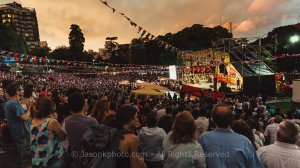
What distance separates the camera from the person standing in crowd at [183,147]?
2.35 meters

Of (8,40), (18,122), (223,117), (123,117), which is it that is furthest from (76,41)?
(223,117)

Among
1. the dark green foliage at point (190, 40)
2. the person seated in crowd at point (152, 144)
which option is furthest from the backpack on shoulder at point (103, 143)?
the dark green foliage at point (190, 40)

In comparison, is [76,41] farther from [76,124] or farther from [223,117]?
[223,117]

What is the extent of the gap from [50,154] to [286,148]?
2.88 meters

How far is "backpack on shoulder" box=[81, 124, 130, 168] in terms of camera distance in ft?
6.84

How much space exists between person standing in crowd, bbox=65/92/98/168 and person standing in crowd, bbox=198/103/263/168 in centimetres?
145

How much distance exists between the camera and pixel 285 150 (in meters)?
2.36

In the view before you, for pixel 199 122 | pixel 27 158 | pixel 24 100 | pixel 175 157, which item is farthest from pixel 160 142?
pixel 24 100

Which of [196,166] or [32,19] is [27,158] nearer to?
[196,166]

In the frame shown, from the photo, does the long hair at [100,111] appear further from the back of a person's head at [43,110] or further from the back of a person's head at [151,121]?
the back of a person's head at [43,110]

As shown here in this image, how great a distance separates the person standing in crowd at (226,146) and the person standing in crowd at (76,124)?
57.2 inches

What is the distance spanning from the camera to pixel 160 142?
3514 mm

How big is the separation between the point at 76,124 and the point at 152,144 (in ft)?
4.40

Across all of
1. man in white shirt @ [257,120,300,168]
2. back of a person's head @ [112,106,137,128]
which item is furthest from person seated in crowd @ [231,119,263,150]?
back of a person's head @ [112,106,137,128]
